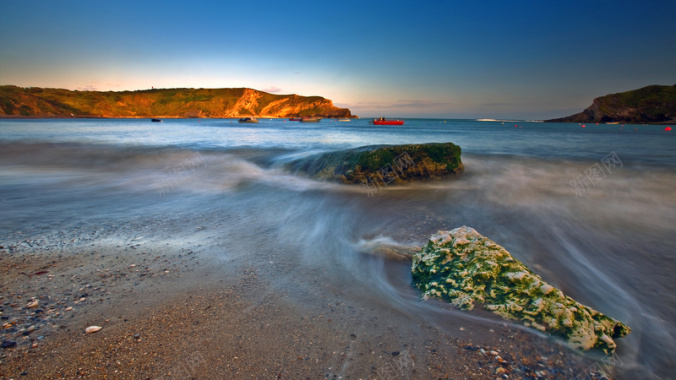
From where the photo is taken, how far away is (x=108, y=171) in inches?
414

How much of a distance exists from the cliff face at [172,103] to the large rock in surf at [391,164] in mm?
141828

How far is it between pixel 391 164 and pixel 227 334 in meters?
6.79

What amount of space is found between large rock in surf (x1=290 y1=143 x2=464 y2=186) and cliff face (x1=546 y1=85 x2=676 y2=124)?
441 ft

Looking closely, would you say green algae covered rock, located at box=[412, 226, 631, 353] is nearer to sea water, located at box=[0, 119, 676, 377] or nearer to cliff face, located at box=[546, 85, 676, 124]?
sea water, located at box=[0, 119, 676, 377]

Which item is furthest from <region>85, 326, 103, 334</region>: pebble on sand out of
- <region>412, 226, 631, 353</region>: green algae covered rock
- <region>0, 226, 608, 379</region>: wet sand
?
<region>412, 226, 631, 353</region>: green algae covered rock

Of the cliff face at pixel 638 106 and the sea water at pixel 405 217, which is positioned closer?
the sea water at pixel 405 217

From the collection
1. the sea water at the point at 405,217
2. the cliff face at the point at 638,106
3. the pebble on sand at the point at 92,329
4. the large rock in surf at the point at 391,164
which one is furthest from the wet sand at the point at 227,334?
the cliff face at the point at 638,106

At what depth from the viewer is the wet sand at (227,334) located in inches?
77.8

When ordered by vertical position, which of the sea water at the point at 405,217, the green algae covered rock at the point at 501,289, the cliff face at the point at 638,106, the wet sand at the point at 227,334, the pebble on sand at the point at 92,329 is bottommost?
the sea water at the point at 405,217

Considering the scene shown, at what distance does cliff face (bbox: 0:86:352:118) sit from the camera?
114 m

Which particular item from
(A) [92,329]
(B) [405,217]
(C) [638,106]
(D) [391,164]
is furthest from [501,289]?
(C) [638,106]

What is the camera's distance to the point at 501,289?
2.67 meters

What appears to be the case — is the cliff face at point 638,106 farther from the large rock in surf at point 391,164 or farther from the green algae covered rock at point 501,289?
the green algae covered rock at point 501,289

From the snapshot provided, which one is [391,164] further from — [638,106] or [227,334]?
[638,106]
